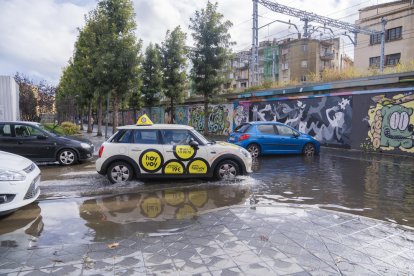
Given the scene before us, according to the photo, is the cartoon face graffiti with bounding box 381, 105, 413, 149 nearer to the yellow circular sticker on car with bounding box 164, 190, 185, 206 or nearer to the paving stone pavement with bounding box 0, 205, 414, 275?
Answer: the paving stone pavement with bounding box 0, 205, 414, 275

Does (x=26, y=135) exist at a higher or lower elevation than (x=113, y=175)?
higher

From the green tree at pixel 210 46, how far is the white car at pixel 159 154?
622 inches

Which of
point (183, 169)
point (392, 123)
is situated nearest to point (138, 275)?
point (183, 169)

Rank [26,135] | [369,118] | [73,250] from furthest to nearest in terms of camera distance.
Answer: [369,118] → [26,135] → [73,250]

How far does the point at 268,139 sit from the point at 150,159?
261 inches

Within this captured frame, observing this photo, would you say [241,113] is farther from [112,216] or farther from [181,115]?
[112,216]

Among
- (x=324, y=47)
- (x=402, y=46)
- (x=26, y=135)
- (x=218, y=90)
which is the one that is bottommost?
(x=26, y=135)

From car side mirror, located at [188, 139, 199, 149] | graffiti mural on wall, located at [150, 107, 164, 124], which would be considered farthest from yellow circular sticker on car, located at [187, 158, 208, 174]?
graffiti mural on wall, located at [150, 107, 164, 124]

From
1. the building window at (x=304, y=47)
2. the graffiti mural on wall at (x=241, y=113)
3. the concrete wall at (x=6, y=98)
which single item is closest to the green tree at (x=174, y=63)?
the graffiti mural on wall at (x=241, y=113)

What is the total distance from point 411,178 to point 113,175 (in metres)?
8.25

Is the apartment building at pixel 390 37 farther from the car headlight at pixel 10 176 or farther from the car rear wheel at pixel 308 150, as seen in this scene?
the car headlight at pixel 10 176

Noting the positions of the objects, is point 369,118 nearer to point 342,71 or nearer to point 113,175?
point 342,71

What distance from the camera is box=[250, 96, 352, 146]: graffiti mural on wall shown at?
55.5ft

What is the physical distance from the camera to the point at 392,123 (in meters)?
14.8
